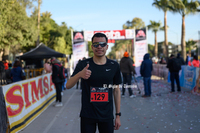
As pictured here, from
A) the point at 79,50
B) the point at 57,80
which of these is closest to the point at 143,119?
the point at 57,80

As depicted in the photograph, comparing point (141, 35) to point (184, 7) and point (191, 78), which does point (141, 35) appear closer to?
point (184, 7)

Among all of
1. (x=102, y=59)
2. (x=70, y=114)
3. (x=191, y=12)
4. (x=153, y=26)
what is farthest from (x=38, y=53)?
(x=153, y=26)

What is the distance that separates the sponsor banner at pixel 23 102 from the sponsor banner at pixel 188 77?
7558 mm

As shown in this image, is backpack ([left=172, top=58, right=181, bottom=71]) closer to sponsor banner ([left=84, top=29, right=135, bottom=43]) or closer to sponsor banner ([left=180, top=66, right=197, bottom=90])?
sponsor banner ([left=180, top=66, right=197, bottom=90])

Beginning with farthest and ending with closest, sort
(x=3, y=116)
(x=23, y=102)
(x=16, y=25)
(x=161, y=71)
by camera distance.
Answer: (x=16, y=25), (x=161, y=71), (x=23, y=102), (x=3, y=116)

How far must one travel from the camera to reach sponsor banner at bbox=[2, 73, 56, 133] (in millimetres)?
6156

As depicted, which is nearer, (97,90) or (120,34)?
(97,90)

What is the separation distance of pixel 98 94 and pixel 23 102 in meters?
4.59

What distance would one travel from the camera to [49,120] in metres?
7.61

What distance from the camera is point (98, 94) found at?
10.7ft

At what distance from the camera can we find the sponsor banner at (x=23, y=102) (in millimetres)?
6156

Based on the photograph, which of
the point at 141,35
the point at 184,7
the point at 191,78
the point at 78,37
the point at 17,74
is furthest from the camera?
the point at 184,7

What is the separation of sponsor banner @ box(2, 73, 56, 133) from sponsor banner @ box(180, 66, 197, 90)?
7.56m

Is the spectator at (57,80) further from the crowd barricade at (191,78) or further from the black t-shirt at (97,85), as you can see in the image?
the black t-shirt at (97,85)
